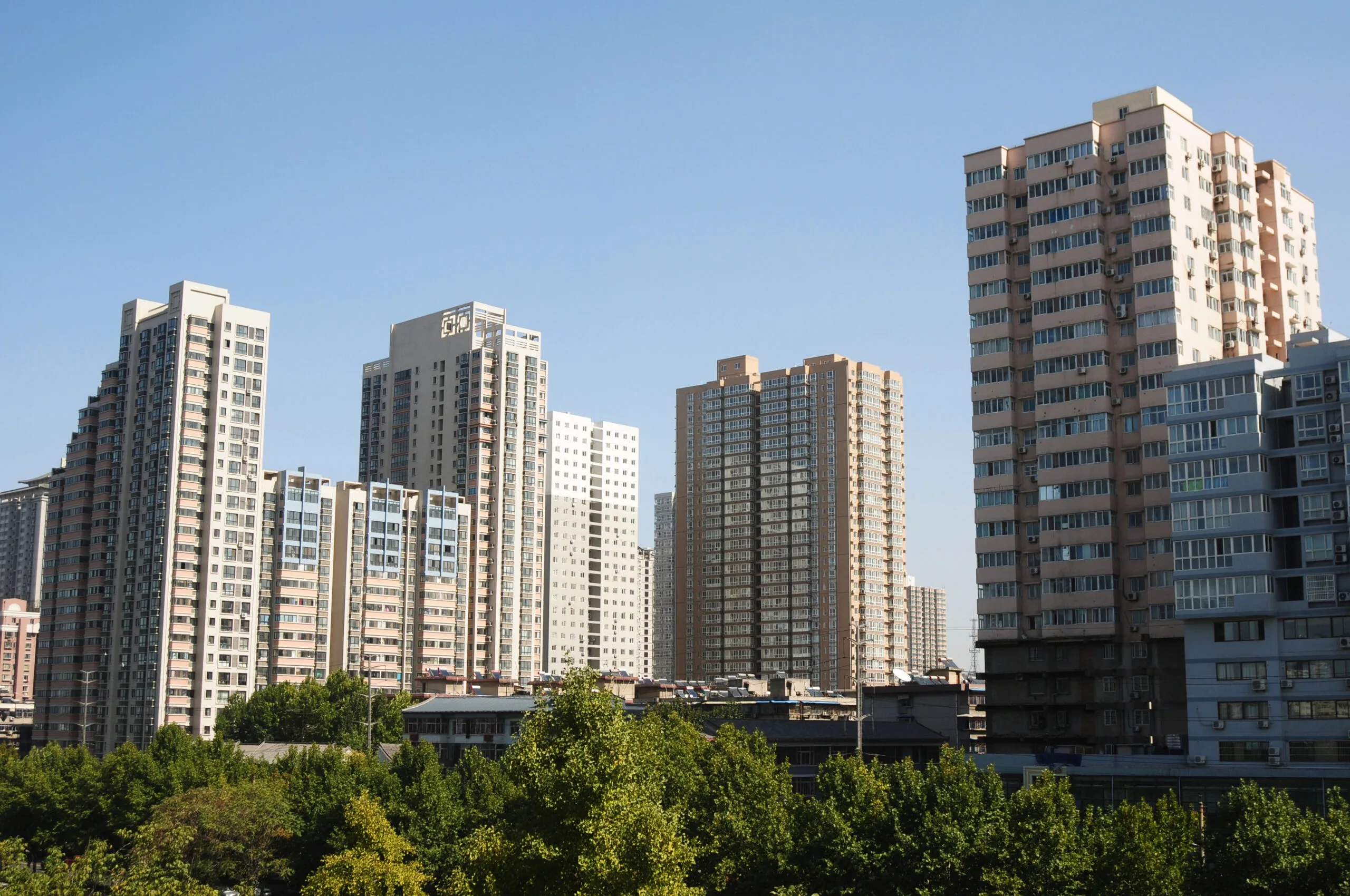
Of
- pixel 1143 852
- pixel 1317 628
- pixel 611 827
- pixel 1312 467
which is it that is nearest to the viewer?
pixel 611 827

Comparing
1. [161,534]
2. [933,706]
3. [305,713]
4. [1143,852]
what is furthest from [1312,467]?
[161,534]

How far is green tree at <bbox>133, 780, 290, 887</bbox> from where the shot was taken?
10019 cm

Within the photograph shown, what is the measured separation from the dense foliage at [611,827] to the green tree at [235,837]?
0.18 m

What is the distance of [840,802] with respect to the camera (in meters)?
74.2

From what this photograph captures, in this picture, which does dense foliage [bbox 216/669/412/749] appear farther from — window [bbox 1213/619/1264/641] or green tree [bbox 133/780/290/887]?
window [bbox 1213/619/1264/641]

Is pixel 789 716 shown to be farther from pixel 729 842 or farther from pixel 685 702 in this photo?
pixel 729 842

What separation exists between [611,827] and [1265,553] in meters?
66.8

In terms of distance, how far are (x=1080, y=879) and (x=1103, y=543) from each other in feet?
189

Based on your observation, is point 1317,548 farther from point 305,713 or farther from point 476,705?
point 305,713

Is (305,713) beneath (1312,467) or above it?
beneath

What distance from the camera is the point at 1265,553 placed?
93.8 meters

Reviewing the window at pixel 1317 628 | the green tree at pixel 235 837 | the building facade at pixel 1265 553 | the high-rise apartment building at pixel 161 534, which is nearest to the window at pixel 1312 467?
the building facade at pixel 1265 553

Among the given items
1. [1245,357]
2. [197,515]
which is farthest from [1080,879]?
[197,515]

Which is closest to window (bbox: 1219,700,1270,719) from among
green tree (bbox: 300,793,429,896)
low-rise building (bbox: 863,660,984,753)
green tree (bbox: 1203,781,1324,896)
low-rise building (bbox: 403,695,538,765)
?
low-rise building (bbox: 863,660,984,753)
